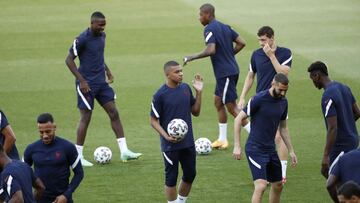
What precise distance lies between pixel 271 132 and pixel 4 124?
375cm

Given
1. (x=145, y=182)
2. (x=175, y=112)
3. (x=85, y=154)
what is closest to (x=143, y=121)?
(x=85, y=154)

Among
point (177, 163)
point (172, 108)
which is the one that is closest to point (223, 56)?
point (172, 108)

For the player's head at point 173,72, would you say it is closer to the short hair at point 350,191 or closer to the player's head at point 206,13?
the player's head at point 206,13

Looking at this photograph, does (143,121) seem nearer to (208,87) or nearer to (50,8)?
(208,87)

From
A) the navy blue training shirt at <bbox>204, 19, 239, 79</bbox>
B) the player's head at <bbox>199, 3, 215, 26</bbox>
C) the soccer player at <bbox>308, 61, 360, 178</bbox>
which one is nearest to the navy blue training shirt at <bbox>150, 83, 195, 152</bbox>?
the soccer player at <bbox>308, 61, 360, 178</bbox>

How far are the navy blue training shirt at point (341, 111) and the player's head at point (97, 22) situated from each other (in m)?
5.19

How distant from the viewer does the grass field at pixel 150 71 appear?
15.4 meters

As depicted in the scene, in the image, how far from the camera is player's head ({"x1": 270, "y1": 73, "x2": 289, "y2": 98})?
1259 cm

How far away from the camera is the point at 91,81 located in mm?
16531

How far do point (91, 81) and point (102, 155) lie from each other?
1367 millimetres

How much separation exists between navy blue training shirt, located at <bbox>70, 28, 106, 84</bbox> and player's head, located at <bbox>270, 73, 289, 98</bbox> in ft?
15.5

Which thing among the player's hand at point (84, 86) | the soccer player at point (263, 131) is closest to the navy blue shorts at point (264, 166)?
the soccer player at point (263, 131)

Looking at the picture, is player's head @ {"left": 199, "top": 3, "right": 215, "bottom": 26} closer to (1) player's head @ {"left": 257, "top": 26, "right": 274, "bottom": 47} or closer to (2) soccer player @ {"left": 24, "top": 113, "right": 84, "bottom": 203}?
(1) player's head @ {"left": 257, "top": 26, "right": 274, "bottom": 47}

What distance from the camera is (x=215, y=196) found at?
571 inches
